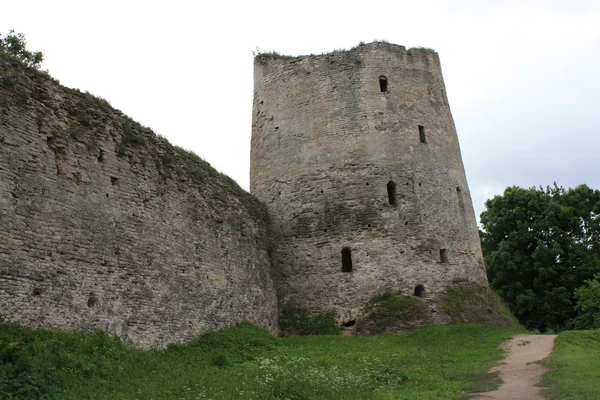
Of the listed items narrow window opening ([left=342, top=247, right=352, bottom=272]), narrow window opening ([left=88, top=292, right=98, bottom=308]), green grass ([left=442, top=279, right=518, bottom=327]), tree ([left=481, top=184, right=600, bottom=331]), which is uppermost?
tree ([left=481, top=184, right=600, bottom=331])

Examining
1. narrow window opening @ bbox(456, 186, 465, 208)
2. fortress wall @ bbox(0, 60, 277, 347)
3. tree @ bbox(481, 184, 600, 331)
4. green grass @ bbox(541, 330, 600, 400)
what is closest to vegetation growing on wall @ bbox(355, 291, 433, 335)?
fortress wall @ bbox(0, 60, 277, 347)

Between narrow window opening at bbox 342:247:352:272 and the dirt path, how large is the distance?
4815mm

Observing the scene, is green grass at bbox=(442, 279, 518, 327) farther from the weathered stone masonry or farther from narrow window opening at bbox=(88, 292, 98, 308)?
narrow window opening at bbox=(88, 292, 98, 308)

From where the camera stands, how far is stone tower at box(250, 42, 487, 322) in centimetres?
1672

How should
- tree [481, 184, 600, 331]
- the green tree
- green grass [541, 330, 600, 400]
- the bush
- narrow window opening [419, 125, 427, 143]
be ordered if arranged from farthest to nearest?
tree [481, 184, 600, 331], the green tree, narrow window opening [419, 125, 427, 143], the bush, green grass [541, 330, 600, 400]

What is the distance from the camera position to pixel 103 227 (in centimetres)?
1062

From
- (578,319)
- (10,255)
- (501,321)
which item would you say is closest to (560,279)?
(578,319)

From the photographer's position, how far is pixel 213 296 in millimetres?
13422

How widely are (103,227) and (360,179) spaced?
8837 millimetres

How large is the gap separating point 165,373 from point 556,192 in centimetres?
2430

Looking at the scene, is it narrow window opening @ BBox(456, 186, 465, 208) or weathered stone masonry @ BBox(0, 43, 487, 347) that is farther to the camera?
narrow window opening @ BBox(456, 186, 465, 208)

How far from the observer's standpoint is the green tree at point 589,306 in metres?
21.5

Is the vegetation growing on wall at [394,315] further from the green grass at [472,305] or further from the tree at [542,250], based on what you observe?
the tree at [542,250]

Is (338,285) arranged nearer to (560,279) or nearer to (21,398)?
(21,398)
